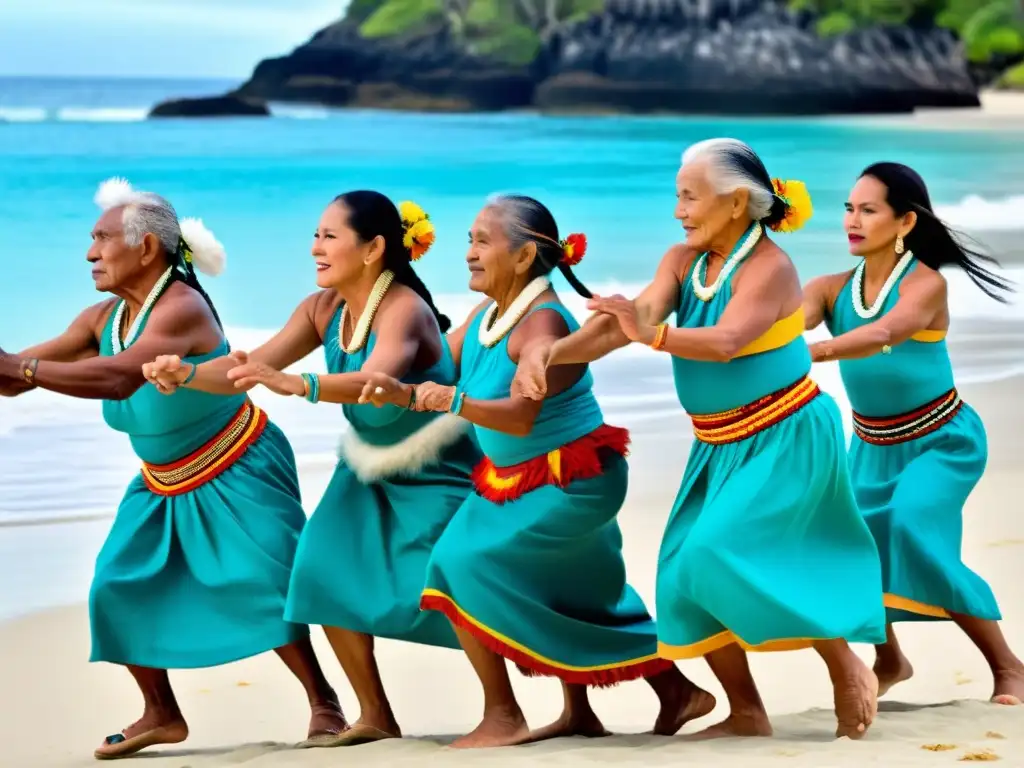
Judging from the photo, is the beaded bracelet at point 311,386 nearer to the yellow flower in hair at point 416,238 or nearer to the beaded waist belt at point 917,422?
the yellow flower in hair at point 416,238

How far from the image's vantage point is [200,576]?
537 cm

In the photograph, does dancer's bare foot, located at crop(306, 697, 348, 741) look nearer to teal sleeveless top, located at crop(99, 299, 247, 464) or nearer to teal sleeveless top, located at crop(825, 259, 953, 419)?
teal sleeveless top, located at crop(99, 299, 247, 464)

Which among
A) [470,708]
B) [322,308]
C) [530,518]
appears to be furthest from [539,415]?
[470,708]

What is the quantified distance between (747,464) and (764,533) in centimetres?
18

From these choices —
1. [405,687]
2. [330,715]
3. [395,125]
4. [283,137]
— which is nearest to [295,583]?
[330,715]

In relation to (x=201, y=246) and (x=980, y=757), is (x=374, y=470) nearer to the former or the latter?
(x=201, y=246)

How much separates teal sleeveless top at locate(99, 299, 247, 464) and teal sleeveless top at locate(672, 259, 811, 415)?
133cm

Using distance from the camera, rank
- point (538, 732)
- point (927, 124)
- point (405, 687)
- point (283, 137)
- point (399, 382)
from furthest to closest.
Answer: point (927, 124) < point (283, 137) < point (405, 687) < point (538, 732) < point (399, 382)

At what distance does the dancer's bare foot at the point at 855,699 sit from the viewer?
15.7 feet

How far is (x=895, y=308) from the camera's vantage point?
5.46 m

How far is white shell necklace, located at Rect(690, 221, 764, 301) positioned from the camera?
192 inches

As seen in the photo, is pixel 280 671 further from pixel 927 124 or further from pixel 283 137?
pixel 927 124

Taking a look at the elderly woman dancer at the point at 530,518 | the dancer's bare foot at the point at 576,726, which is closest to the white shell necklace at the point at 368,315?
the elderly woman dancer at the point at 530,518

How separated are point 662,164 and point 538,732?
1397 inches
